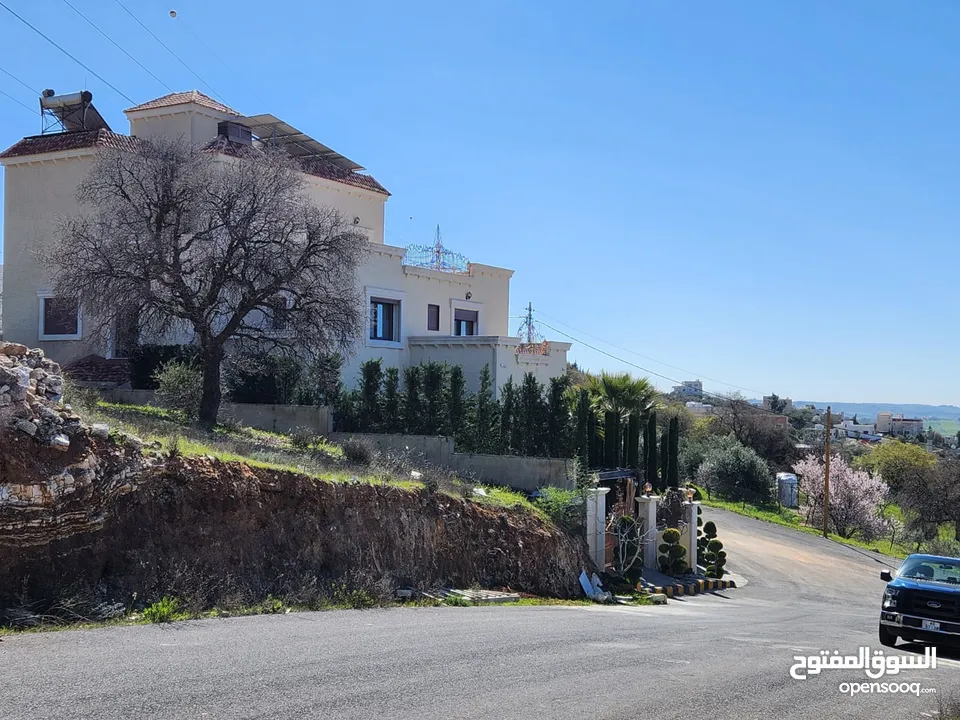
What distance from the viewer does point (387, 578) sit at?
15125mm

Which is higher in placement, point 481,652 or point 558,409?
point 558,409

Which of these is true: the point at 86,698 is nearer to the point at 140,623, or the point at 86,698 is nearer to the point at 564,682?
the point at 140,623

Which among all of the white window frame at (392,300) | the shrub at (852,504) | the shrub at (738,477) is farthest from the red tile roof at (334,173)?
the shrub at (852,504)

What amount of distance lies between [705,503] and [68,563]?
45.7 meters

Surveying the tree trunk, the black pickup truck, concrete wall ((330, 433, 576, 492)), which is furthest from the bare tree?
the black pickup truck

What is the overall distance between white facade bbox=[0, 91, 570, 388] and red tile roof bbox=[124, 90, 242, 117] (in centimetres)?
6

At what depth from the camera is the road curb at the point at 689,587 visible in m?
24.5

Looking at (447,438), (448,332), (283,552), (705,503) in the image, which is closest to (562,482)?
(447,438)

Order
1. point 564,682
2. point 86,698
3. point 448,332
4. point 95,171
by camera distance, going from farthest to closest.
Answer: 1. point 448,332
2. point 95,171
3. point 564,682
4. point 86,698

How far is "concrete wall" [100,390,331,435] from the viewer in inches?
1030

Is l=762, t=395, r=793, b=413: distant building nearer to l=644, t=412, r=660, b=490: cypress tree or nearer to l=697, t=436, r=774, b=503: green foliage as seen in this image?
l=697, t=436, r=774, b=503: green foliage

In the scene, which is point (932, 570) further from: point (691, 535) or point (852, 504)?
point (852, 504)

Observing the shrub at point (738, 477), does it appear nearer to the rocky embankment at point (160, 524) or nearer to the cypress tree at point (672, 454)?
the cypress tree at point (672, 454)

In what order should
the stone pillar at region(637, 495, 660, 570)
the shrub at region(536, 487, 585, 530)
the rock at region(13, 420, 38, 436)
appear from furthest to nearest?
the stone pillar at region(637, 495, 660, 570) → the shrub at region(536, 487, 585, 530) → the rock at region(13, 420, 38, 436)
